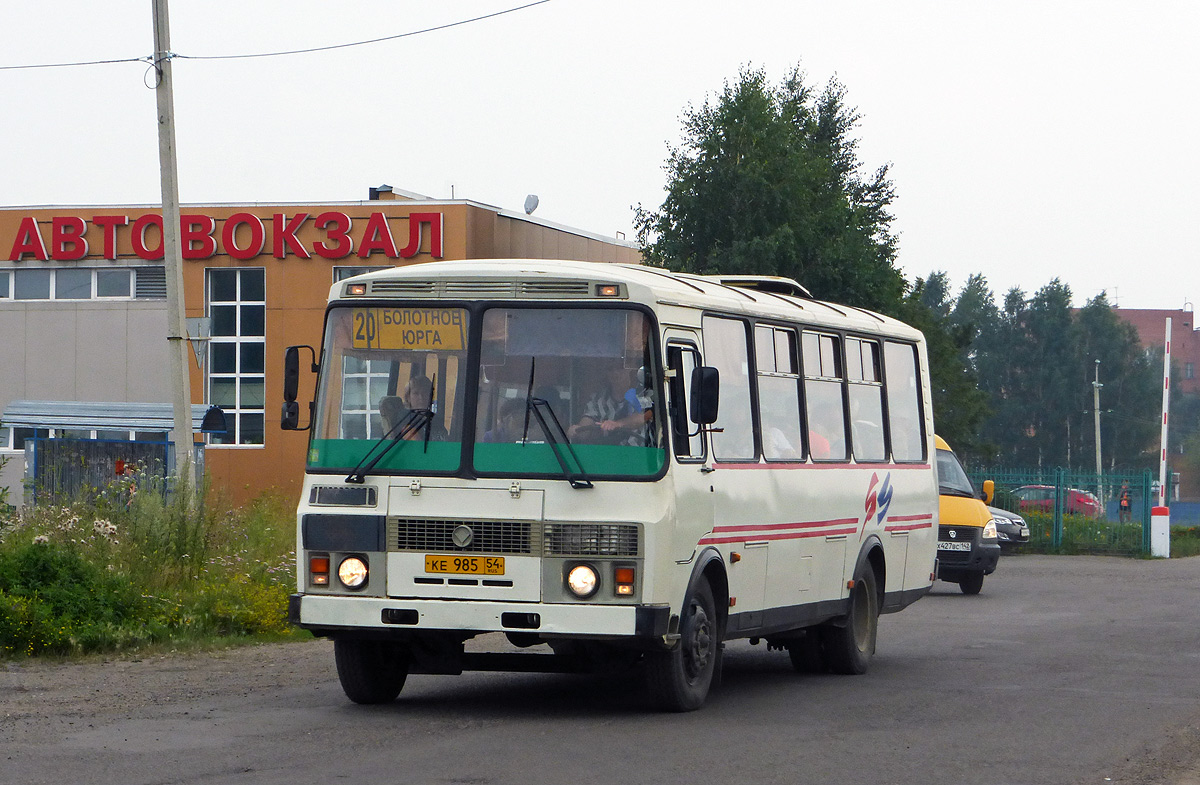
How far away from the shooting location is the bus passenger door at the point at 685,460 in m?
10.3

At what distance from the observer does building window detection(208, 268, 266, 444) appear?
133ft

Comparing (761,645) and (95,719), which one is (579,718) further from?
(761,645)

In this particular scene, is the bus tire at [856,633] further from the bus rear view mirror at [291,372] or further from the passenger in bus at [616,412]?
the bus rear view mirror at [291,372]

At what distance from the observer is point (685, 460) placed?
34.2 feet

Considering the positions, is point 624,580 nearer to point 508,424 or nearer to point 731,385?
point 508,424

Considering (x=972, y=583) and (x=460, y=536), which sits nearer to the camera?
(x=460, y=536)

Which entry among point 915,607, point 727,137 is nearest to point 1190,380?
point 727,137

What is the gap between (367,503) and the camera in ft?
33.6

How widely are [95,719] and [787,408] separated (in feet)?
17.2

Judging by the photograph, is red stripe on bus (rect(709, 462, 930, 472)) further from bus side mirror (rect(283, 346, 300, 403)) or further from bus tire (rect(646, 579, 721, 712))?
bus side mirror (rect(283, 346, 300, 403))

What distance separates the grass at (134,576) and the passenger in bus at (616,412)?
5.62 m

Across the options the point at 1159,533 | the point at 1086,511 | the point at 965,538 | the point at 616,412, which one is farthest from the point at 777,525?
the point at 1159,533

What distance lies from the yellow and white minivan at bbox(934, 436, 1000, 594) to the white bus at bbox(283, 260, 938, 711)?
13.0 metres

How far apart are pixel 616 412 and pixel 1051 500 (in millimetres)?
28564
